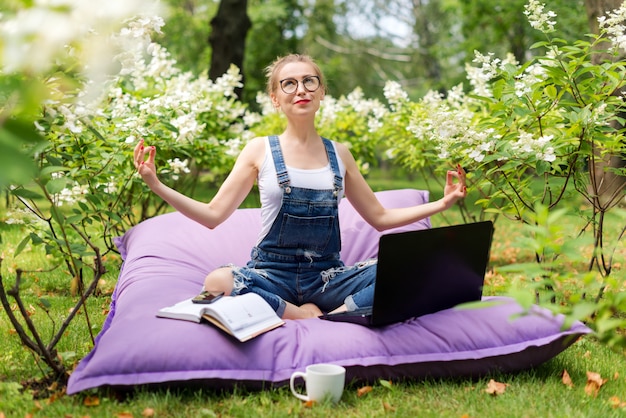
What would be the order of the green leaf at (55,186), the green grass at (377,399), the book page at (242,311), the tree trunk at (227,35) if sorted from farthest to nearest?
the tree trunk at (227,35) < the book page at (242,311) < the green leaf at (55,186) < the green grass at (377,399)

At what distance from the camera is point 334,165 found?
349 cm

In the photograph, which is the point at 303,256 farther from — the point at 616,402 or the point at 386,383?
the point at 616,402

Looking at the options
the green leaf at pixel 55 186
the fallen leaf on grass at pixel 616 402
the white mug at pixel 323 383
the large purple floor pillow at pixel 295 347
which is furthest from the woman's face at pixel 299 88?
the fallen leaf on grass at pixel 616 402

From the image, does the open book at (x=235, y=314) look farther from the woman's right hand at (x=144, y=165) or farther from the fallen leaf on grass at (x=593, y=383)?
the fallen leaf on grass at (x=593, y=383)

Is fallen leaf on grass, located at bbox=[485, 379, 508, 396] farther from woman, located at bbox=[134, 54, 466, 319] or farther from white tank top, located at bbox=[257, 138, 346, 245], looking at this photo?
white tank top, located at bbox=[257, 138, 346, 245]

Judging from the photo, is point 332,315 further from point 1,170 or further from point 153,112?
point 1,170

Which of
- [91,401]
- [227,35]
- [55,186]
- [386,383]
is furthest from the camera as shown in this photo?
[227,35]

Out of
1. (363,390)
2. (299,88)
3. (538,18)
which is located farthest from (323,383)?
(538,18)

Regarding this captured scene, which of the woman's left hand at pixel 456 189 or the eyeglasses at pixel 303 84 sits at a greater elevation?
the eyeglasses at pixel 303 84

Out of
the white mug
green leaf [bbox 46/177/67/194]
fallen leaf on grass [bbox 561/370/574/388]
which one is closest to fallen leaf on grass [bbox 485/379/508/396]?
fallen leaf on grass [bbox 561/370/574/388]

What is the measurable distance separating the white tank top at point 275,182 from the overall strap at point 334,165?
22 mm

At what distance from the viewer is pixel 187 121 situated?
451 cm

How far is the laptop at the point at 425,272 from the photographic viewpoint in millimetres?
2898

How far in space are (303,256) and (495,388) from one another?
3.42 feet
